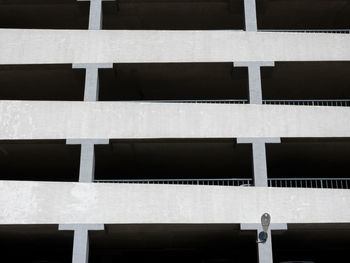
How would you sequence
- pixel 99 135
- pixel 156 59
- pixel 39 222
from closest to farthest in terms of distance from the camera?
pixel 39 222, pixel 99 135, pixel 156 59

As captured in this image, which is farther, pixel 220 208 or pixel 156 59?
pixel 156 59

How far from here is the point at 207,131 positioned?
2048cm

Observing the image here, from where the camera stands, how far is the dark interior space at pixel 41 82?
22250mm

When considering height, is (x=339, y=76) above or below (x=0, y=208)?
above

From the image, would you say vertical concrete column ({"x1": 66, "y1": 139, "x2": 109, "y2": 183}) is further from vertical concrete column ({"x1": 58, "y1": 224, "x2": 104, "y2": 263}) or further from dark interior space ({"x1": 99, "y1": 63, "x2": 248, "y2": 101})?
dark interior space ({"x1": 99, "y1": 63, "x2": 248, "y2": 101})

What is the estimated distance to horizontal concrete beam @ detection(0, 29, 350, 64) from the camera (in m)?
21.9

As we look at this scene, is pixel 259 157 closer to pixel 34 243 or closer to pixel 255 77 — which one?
pixel 255 77

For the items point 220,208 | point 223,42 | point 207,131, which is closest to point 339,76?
point 223,42

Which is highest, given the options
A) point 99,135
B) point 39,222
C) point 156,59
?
point 156,59

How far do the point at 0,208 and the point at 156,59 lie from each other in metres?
7.54

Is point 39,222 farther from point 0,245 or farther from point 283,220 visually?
point 283,220
